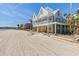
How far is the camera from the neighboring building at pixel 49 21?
2.94m

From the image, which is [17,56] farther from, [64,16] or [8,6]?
[64,16]

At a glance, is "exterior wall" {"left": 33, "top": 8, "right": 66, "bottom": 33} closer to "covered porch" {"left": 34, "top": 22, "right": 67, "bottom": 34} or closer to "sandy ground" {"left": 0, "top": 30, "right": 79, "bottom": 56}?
"covered porch" {"left": 34, "top": 22, "right": 67, "bottom": 34}

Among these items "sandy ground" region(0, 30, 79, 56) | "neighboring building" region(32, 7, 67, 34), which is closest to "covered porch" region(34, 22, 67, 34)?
"neighboring building" region(32, 7, 67, 34)

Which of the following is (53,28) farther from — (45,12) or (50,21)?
(45,12)

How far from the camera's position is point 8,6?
9.18ft

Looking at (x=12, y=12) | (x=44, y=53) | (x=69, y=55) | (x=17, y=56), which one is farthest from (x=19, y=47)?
(x=69, y=55)

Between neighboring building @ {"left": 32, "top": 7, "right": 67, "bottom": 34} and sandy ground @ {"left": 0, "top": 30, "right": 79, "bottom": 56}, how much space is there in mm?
141

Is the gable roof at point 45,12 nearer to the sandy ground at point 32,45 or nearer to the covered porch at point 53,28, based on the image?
the covered porch at point 53,28

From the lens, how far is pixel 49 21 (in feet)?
9.75

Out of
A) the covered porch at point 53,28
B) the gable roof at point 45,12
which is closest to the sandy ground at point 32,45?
the covered porch at point 53,28

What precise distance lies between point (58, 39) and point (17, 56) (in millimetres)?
768

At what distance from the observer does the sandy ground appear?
269 centimetres

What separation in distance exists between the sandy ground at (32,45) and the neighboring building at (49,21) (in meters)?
0.14

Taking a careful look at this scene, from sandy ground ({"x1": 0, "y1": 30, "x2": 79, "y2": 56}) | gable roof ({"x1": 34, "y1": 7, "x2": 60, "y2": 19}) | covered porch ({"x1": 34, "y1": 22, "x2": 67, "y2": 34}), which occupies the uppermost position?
gable roof ({"x1": 34, "y1": 7, "x2": 60, "y2": 19})
